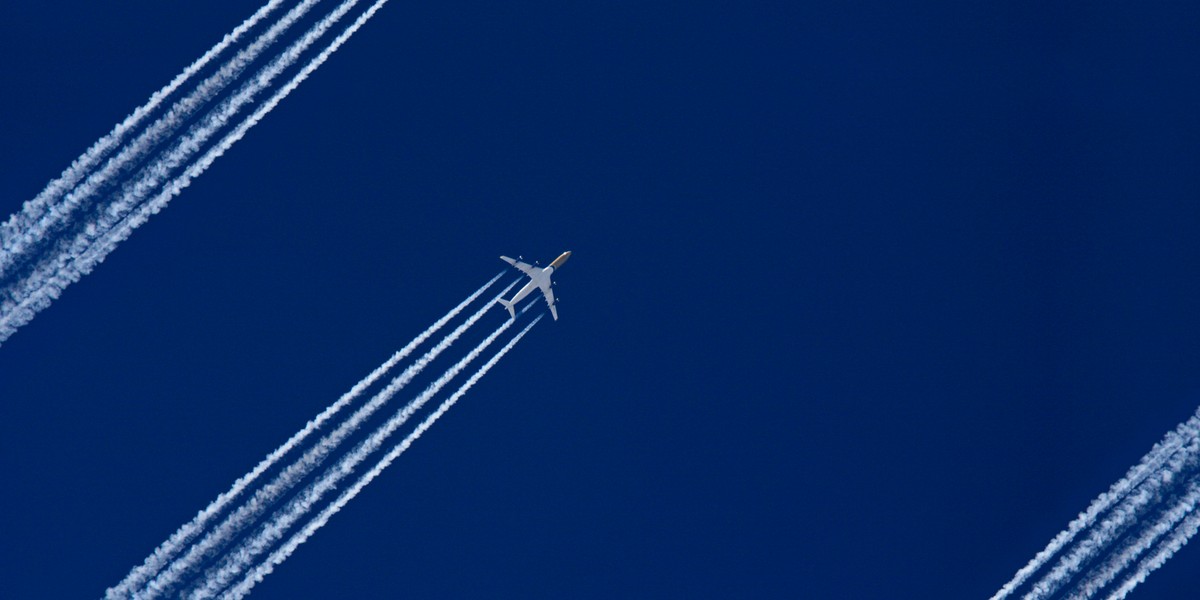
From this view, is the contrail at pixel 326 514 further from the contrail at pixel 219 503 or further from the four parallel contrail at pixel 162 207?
the contrail at pixel 219 503

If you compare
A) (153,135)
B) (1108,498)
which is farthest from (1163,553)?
(153,135)

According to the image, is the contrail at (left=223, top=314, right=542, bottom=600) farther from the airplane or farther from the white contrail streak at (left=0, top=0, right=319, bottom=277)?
the white contrail streak at (left=0, top=0, right=319, bottom=277)

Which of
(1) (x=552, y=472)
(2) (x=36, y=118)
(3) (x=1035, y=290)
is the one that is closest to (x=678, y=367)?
(1) (x=552, y=472)

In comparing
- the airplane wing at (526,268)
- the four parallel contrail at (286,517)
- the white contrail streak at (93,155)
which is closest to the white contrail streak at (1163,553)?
the airplane wing at (526,268)

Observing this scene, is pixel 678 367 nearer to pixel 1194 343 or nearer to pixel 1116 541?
pixel 1116 541

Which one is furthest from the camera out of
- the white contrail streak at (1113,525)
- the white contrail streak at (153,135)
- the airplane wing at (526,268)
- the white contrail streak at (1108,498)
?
the airplane wing at (526,268)
